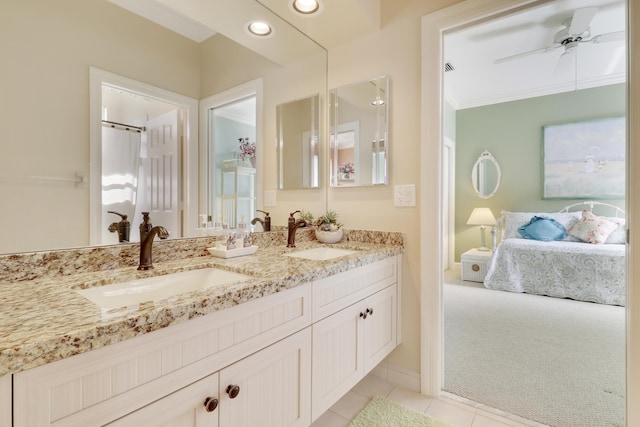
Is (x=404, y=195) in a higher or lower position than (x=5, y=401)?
higher

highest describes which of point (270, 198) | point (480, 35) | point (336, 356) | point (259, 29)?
point (480, 35)

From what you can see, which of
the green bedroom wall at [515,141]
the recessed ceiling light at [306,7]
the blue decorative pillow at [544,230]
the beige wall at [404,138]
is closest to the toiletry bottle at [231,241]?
the beige wall at [404,138]

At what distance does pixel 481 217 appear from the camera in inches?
180

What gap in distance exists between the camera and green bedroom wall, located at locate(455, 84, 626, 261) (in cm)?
415

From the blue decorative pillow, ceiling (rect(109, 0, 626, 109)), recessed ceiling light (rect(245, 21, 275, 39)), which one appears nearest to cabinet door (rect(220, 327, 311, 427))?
ceiling (rect(109, 0, 626, 109))

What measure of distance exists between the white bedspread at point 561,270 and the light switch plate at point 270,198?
3.17 m

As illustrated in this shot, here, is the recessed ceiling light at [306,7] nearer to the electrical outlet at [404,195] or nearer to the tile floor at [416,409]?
the electrical outlet at [404,195]

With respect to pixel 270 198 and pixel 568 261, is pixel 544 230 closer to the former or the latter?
pixel 568 261

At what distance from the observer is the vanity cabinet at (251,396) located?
2.45 feet

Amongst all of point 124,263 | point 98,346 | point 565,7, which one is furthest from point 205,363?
point 565,7

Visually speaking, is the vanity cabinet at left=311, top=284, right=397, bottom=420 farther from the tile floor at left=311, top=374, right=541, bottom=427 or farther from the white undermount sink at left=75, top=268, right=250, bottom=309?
the white undermount sink at left=75, top=268, right=250, bottom=309

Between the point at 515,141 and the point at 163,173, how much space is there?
4.94m

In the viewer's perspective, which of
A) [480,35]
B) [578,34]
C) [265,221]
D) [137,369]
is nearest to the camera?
[137,369]

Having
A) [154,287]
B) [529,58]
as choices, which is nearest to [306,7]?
[154,287]
